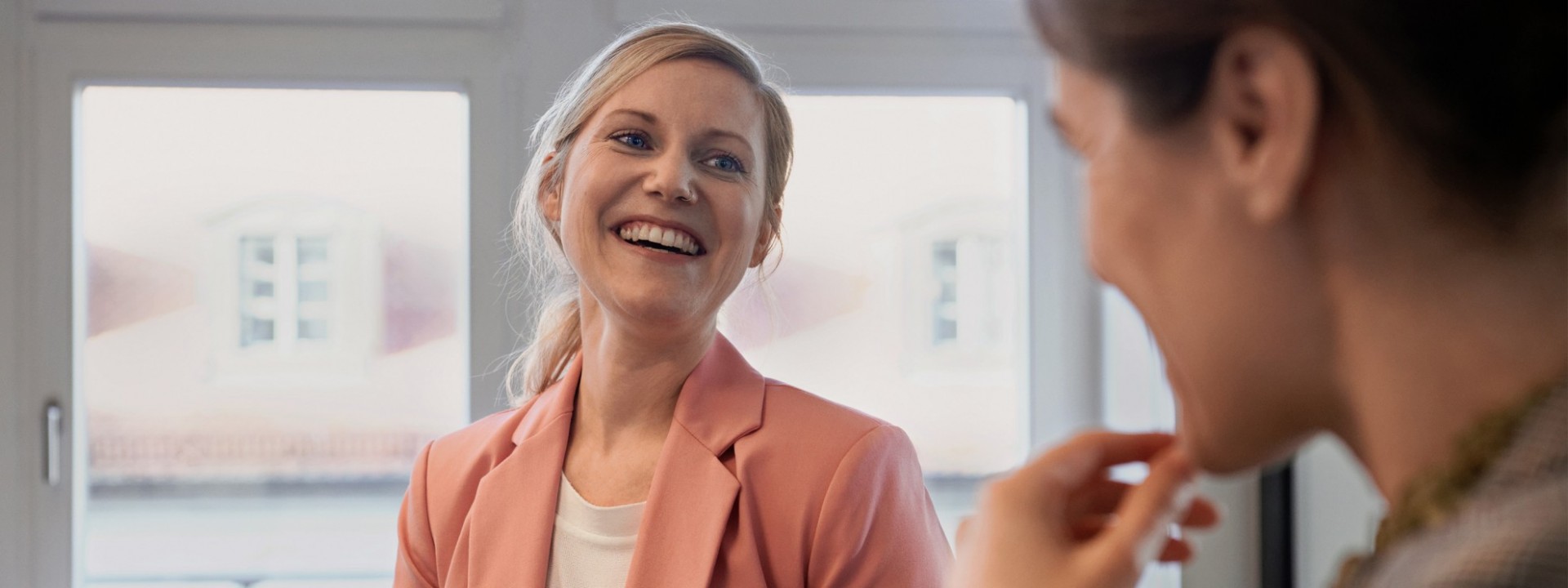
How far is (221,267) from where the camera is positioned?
224cm

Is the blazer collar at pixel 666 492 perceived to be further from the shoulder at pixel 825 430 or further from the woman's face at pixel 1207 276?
the woman's face at pixel 1207 276

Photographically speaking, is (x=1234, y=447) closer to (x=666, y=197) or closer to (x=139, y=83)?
(x=666, y=197)

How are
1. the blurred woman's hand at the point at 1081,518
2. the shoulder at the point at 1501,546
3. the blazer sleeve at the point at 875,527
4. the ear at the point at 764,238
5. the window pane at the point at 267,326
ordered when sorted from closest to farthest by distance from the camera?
the shoulder at the point at 1501,546, the blurred woman's hand at the point at 1081,518, the blazer sleeve at the point at 875,527, the ear at the point at 764,238, the window pane at the point at 267,326

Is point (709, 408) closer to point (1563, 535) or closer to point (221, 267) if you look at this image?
point (1563, 535)

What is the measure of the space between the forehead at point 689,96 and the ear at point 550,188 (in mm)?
118

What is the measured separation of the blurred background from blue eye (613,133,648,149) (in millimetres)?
916

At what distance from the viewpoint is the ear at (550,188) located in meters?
1.41

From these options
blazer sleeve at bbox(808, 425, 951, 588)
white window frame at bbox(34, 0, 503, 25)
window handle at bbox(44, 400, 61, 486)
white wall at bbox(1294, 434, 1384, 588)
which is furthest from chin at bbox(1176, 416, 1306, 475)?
window handle at bbox(44, 400, 61, 486)

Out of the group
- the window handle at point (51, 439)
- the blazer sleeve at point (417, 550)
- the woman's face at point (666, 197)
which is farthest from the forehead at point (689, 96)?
the window handle at point (51, 439)

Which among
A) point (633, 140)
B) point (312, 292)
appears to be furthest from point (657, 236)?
point (312, 292)

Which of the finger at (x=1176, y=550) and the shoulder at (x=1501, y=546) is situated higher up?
the shoulder at (x=1501, y=546)

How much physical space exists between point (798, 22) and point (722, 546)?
127cm

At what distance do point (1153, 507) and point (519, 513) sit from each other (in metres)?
0.91

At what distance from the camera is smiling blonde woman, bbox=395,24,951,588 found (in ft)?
4.02
